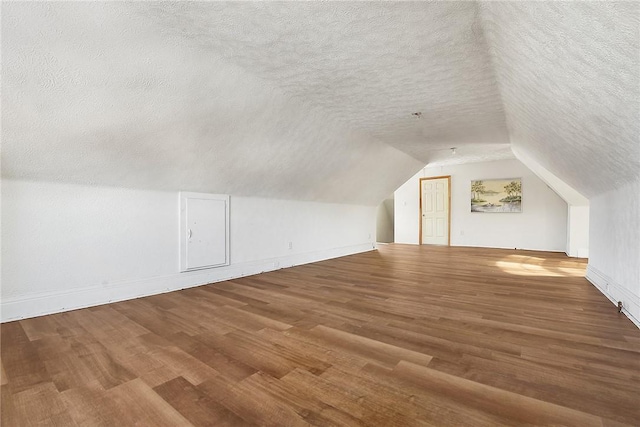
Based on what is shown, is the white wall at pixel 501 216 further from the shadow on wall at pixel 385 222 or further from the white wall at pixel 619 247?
the white wall at pixel 619 247

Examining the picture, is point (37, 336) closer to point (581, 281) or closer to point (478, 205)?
point (581, 281)

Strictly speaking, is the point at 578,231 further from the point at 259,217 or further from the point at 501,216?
the point at 259,217

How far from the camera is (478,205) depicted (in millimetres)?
7879

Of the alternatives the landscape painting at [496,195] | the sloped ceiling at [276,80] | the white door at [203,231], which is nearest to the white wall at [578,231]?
the landscape painting at [496,195]

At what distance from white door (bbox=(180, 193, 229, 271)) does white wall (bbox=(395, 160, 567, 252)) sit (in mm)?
6412

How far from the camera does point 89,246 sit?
2.81m

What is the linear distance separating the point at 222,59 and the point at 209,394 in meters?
2.42

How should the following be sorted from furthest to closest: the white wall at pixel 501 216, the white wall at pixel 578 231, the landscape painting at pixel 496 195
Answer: the landscape painting at pixel 496 195, the white wall at pixel 501 216, the white wall at pixel 578 231

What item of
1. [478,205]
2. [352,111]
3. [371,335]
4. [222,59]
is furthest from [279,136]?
[478,205]

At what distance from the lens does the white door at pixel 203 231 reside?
3559 mm

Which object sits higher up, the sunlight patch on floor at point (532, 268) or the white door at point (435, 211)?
the white door at point (435, 211)

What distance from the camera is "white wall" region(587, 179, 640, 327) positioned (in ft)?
8.05

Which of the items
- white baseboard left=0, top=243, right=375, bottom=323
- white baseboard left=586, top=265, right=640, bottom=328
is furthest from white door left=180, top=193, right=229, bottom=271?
white baseboard left=586, top=265, right=640, bottom=328

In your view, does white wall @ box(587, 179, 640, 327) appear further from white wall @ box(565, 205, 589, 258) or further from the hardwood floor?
white wall @ box(565, 205, 589, 258)
